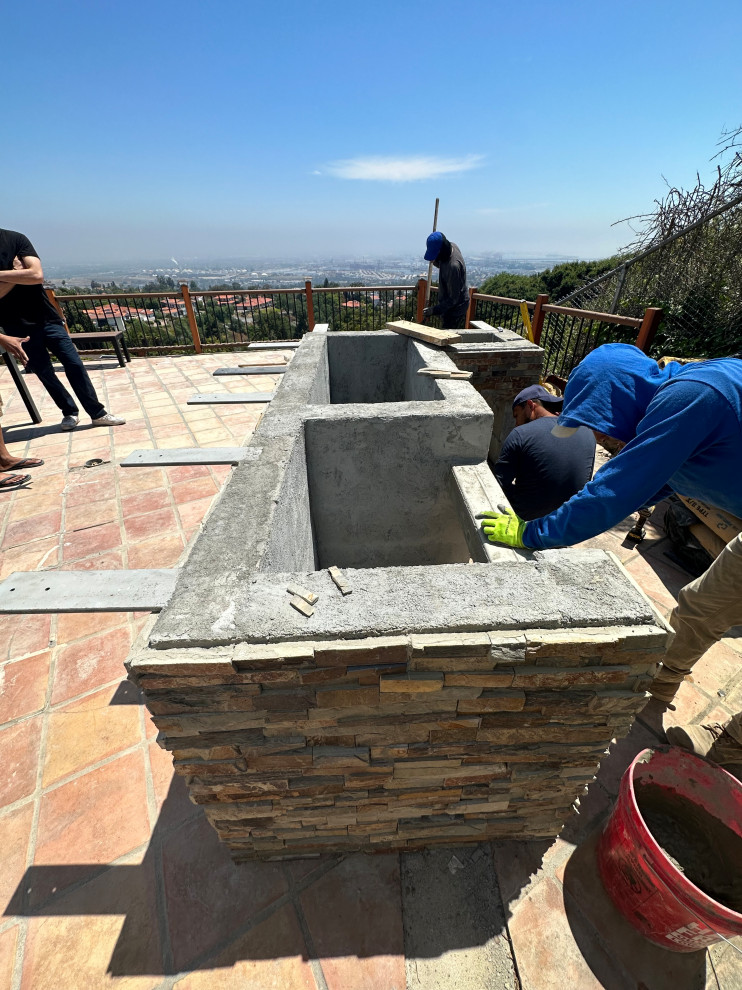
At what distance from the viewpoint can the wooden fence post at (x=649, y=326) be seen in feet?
16.3

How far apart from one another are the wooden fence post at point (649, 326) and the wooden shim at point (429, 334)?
2290 mm

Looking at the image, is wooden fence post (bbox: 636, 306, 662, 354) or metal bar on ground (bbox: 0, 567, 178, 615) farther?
wooden fence post (bbox: 636, 306, 662, 354)

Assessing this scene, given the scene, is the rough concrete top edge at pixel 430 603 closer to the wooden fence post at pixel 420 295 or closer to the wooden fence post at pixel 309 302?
the wooden fence post at pixel 420 295

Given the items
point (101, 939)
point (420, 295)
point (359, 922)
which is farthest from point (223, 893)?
point (420, 295)

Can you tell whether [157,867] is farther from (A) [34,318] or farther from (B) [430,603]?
(A) [34,318]

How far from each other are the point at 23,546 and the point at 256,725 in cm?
361

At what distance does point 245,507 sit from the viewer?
1839 millimetres

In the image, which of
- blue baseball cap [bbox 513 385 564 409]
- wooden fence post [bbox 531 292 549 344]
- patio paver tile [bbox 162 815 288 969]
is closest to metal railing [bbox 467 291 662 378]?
wooden fence post [bbox 531 292 549 344]

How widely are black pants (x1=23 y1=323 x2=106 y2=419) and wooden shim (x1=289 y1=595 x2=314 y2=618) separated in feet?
18.1

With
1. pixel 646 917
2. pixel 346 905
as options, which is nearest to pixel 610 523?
pixel 646 917

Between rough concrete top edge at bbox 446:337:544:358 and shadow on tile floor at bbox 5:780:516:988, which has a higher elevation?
rough concrete top edge at bbox 446:337:544:358

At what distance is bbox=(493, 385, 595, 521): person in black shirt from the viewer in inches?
112

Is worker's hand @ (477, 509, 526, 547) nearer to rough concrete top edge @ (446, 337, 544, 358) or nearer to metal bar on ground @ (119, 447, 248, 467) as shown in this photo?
metal bar on ground @ (119, 447, 248, 467)

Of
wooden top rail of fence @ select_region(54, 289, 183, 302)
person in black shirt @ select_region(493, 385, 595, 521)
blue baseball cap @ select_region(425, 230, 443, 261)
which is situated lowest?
person in black shirt @ select_region(493, 385, 595, 521)
